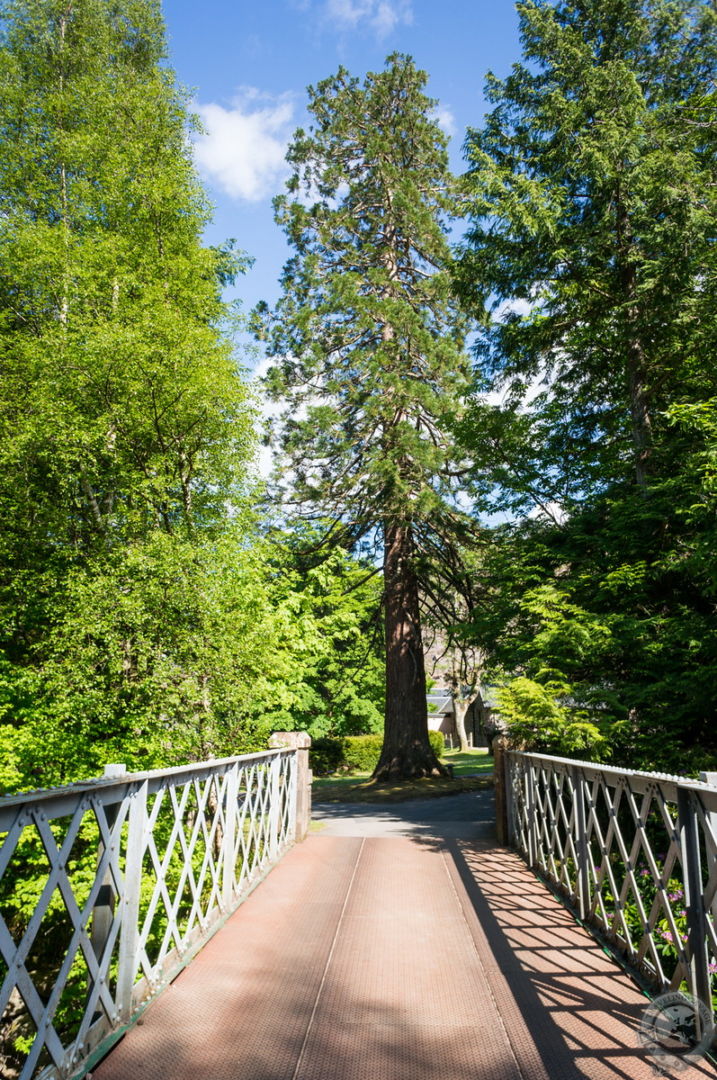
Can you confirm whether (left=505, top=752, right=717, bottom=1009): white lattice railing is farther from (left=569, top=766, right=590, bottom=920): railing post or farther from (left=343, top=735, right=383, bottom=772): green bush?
(left=343, top=735, right=383, bottom=772): green bush

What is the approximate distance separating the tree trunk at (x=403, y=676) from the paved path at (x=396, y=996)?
8874 millimetres

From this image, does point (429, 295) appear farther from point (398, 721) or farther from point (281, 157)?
point (398, 721)

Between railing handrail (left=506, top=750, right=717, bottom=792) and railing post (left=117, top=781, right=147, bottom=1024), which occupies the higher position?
railing handrail (left=506, top=750, right=717, bottom=792)

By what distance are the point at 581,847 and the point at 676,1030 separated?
5.58ft

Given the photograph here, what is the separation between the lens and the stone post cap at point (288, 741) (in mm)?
7500

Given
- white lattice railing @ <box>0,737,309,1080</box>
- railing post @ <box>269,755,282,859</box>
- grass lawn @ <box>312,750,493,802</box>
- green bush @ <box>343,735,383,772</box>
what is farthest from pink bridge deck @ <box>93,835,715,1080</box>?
green bush @ <box>343,735,383,772</box>

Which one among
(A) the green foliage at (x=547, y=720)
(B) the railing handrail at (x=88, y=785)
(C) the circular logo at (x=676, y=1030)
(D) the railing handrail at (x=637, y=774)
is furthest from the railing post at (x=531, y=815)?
(B) the railing handrail at (x=88, y=785)

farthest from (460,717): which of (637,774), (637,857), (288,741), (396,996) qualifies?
(637,774)

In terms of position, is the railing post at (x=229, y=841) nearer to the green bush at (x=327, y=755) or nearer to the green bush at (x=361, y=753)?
the green bush at (x=327, y=755)

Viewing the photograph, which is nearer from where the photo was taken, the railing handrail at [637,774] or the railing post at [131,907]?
the railing handrail at [637,774]

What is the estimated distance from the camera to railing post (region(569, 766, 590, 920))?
4531mm

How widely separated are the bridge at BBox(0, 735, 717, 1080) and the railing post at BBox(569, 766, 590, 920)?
0.01 metres

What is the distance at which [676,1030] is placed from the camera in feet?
9.34

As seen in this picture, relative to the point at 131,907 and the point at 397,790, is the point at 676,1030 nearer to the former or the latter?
the point at 131,907
